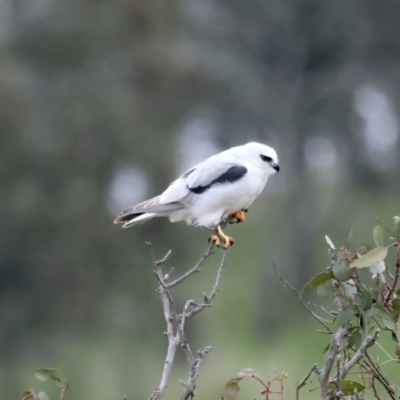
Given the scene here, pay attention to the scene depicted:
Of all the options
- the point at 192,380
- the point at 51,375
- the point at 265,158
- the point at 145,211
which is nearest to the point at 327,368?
the point at 192,380

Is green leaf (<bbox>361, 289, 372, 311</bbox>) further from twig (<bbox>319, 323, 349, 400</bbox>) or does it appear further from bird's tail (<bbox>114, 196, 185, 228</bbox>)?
bird's tail (<bbox>114, 196, 185, 228</bbox>)

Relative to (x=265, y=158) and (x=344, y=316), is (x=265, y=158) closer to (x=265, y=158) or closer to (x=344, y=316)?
(x=265, y=158)

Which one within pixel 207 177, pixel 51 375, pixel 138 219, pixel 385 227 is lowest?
pixel 385 227

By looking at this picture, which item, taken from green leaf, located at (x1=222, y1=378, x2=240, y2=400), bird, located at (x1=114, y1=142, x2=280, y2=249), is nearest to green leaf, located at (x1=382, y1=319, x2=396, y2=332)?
green leaf, located at (x1=222, y1=378, x2=240, y2=400)

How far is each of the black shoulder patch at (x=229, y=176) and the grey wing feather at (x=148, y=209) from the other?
0.13m

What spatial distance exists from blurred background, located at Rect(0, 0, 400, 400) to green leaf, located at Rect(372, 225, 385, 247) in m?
Answer: 6.71

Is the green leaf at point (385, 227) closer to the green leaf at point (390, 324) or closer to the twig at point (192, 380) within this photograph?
the green leaf at point (390, 324)

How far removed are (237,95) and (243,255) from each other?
3.72 m

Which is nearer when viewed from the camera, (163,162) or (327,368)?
(327,368)

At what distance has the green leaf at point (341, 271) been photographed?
2.17m

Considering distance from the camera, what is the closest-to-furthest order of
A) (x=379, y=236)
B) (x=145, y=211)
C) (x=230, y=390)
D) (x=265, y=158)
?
(x=379, y=236)
(x=230, y=390)
(x=145, y=211)
(x=265, y=158)

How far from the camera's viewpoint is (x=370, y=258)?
2.18m

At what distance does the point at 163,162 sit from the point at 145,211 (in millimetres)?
7154

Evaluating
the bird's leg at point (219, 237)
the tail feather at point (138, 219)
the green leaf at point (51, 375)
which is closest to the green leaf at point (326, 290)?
the green leaf at point (51, 375)
